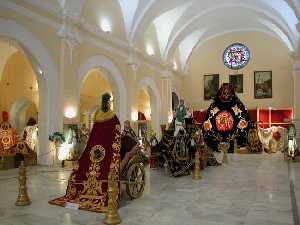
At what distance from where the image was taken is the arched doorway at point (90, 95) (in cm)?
2009

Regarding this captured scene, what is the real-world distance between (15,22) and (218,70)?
57.3ft

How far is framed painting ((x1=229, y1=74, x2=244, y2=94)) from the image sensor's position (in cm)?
2414

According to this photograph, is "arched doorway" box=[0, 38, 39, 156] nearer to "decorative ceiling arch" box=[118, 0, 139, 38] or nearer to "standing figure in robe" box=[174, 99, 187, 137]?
"decorative ceiling arch" box=[118, 0, 139, 38]

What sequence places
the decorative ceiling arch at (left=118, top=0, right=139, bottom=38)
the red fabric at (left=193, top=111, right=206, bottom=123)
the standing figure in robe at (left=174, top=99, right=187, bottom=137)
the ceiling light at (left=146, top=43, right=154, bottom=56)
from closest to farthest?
the standing figure in robe at (left=174, top=99, right=187, bottom=137) < the decorative ceiling arch at (left=118, top=0, right=139, bottom=38) < the ceiling light at (left=146, top=43, right=154, bottom=56) < the red fabric at (left=193, top=111, right=206, bottom=123)

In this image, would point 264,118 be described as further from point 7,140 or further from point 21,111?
point 7,140

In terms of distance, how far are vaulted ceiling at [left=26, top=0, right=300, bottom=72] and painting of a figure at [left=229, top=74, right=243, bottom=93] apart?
10.7 ft

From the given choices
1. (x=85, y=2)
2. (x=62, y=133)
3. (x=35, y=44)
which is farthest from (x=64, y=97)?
(x=85, y=2)

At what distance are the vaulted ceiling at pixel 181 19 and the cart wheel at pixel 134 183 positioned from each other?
7.31 m

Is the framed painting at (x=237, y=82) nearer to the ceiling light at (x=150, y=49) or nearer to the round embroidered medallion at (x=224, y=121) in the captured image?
the ceiling light at (x=150, y=49)

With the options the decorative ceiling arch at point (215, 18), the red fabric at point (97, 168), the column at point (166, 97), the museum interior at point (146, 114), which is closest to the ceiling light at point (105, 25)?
the museum interior at point (146, 114)

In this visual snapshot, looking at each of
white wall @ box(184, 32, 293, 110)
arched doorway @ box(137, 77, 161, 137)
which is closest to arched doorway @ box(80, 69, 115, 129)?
arched doorway @ box(137, 77, 161, 137)

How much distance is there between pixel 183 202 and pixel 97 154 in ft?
5.81

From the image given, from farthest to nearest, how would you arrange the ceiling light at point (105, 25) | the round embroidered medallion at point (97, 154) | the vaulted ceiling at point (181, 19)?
1. the ceiling light at point (105, 25)
2. the vaulted ceiling at point (181, 19)
3. the round embroidered medallion at point (97, 154)

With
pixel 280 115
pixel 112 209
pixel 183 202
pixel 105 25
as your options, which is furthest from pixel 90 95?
pixel 112 209
